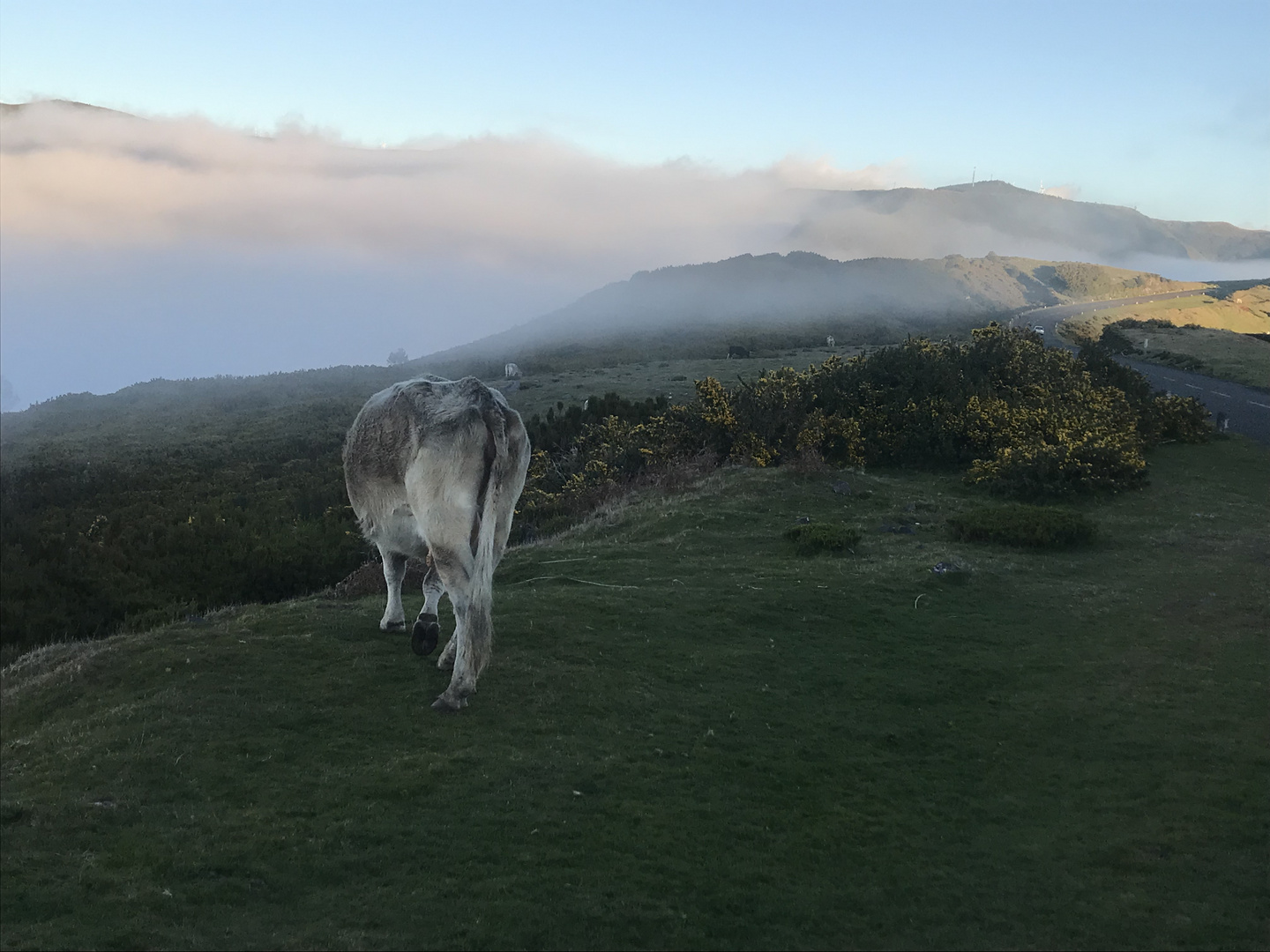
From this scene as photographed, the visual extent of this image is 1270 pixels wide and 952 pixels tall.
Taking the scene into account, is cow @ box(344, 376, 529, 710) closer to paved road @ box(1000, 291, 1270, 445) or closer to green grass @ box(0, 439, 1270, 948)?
green grass @ box(0, 439, 1270, 948)

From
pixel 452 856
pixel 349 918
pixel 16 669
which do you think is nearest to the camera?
pixel 349 918

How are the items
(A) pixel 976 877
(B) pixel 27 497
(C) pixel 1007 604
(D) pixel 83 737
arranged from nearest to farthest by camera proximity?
(A) pixel 976 877, (D) pixel 83 737, (C) pixel 1007 604, (B) pixel 27 497

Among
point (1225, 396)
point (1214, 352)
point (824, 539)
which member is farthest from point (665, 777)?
point (1214, 352)

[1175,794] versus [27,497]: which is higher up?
[27,497]

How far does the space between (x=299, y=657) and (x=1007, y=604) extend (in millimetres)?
9437

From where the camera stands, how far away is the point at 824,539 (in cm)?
Result: 1507

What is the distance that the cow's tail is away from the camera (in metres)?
8.03

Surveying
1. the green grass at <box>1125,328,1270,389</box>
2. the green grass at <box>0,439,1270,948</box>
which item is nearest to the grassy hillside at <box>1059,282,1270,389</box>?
the green grass at <box>1125,328,1270,389</box>

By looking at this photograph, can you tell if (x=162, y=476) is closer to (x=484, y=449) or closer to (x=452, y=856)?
(x=484, y=449)

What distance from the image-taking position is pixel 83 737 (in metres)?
6.67

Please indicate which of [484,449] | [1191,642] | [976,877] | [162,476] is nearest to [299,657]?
[484,449]

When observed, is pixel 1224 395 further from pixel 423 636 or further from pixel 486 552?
pixel 423 636

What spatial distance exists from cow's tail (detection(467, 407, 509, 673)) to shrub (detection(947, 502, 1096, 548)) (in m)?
10.6

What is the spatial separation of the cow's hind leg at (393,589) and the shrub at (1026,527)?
34.7 ft
